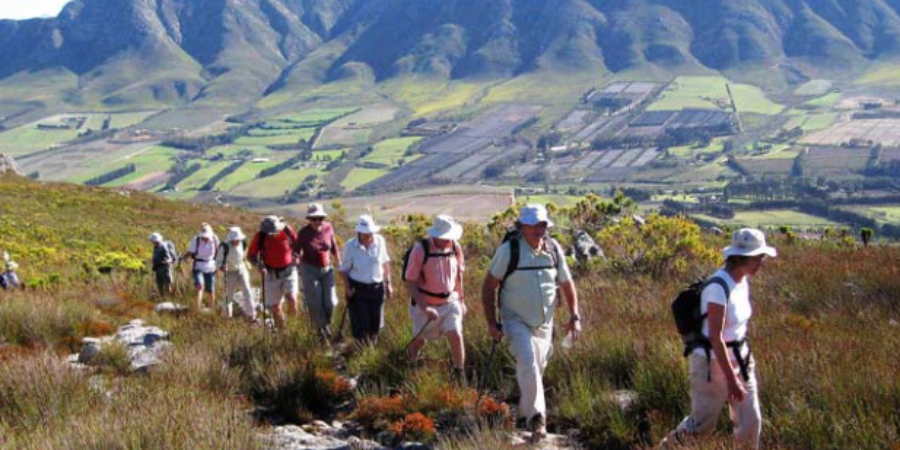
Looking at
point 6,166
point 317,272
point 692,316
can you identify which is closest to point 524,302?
point 692,316

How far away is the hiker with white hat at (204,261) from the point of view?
1158 centimetres

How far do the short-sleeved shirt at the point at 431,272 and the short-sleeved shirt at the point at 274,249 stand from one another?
2.87 meters

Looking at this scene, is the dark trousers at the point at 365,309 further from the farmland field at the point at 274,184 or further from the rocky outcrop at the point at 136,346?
the farmland field at the point at 274,184

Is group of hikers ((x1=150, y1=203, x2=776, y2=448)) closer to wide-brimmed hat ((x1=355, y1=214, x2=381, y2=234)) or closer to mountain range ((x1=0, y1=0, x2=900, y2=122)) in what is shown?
wide-brimmed hat ((x1=355, y1=214, x2=381, y2=234))

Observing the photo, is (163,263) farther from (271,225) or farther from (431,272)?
(431,272)

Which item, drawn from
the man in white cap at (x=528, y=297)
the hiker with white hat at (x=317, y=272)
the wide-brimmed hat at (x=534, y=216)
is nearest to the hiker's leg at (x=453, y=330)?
the man in white cap at (x=528, y=297)

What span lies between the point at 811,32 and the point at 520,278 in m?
171

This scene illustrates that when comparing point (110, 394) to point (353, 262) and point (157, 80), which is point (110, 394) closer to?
point (353, 262)

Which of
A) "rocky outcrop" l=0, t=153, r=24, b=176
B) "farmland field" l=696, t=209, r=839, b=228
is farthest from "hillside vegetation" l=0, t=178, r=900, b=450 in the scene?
"rocky outcrop" l=0, t=153, r=24, b=176

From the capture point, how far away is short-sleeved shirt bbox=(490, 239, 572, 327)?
5.84 meters

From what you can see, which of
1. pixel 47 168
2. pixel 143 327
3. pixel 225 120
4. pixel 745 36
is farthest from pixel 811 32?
pixel 143 327

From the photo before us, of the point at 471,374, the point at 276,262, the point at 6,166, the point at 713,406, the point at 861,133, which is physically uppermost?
the point at 6,166

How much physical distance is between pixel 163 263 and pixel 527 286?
27.4 ft

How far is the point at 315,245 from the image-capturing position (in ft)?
29.3
